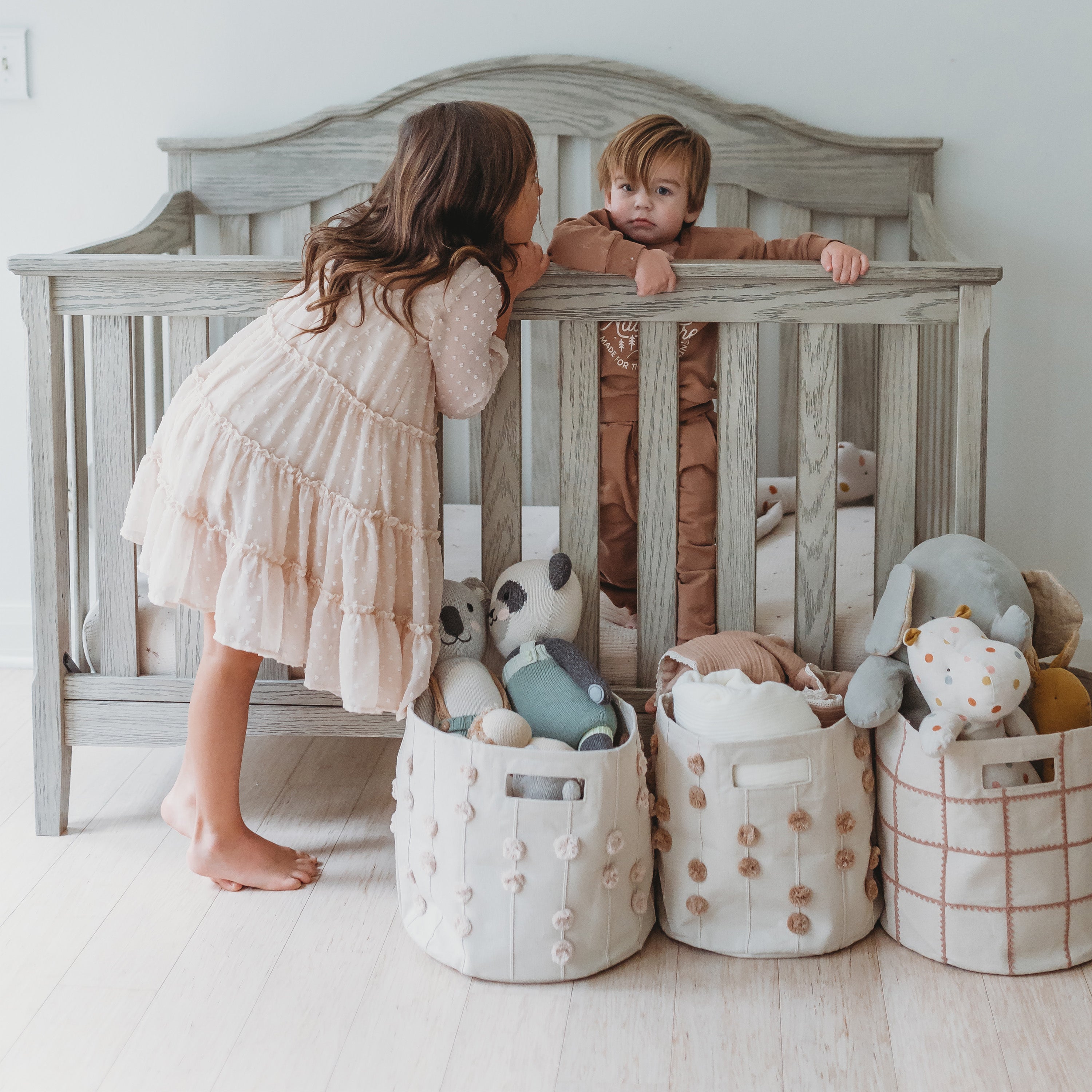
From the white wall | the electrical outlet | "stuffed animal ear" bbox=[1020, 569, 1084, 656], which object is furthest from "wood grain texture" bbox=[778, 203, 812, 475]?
the electrical outlet

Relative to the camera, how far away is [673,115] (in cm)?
196

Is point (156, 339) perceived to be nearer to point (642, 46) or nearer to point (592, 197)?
point (592, 197)

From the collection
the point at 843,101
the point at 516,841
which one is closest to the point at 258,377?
the point at 516,841

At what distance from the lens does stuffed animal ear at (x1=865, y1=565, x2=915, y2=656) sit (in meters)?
1.24

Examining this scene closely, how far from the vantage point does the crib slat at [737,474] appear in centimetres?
138

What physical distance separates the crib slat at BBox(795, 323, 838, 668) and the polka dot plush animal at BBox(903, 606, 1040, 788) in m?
0.21

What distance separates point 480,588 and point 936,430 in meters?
0.88

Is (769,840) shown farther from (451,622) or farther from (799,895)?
(451,622)

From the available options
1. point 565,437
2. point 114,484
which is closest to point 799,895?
point 565,437

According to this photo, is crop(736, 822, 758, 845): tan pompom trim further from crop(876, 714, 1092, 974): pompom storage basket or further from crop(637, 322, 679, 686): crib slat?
crop(637, 322, 679, 686): crib slat

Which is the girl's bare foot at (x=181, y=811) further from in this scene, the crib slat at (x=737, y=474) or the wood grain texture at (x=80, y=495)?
the crib slat at (x=737, y=474)

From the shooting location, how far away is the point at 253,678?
4.66 ft

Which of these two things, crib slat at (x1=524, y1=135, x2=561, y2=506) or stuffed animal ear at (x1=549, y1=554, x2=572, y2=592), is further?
crib slat at (x1=524, y1=135, x2=561, y2=506)

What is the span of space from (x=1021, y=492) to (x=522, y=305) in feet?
3.76
